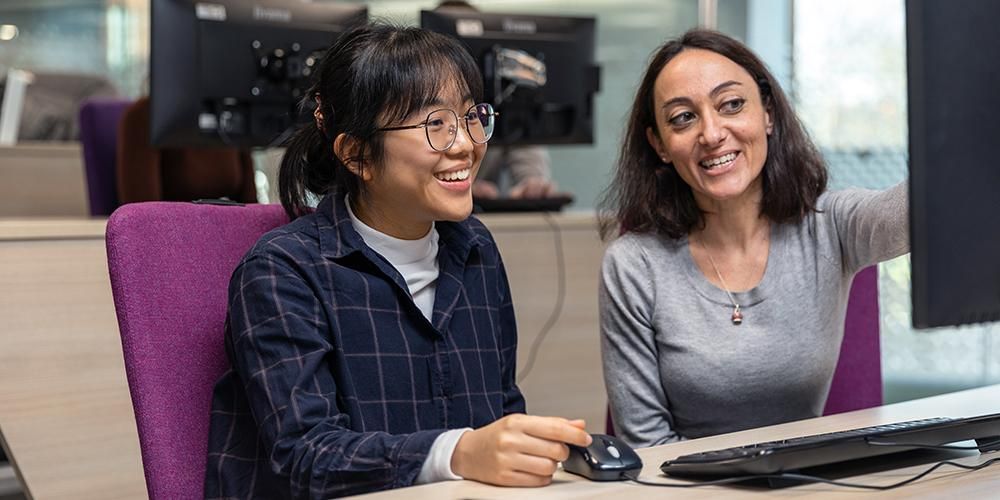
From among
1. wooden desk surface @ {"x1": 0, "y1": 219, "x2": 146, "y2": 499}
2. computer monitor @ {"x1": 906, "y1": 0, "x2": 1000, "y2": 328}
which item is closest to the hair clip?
computer monitor @ {"x1": 906, "y1": 0, "x2": 1000, "y2": 328}

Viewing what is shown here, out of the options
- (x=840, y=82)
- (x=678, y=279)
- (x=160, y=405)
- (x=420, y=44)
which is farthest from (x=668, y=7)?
(x=160, y=405)

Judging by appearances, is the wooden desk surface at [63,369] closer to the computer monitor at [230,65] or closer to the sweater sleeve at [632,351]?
the computer monitor at [230,65]

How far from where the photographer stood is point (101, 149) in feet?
11.0

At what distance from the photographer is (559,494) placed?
1.04 m

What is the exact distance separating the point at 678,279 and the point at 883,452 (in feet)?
2.03

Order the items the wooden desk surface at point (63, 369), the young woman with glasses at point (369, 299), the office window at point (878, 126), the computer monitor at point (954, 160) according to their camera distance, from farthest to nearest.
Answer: the office window at point (878, 126) → the wooden desk surface at point (63, 369) → the young woman with glasses at point (369, 299) → the computer monitor at point (954, 160)

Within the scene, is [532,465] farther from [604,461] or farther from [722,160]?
[722,160]

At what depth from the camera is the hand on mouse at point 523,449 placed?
1.05m

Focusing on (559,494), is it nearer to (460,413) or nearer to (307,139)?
(460,413)

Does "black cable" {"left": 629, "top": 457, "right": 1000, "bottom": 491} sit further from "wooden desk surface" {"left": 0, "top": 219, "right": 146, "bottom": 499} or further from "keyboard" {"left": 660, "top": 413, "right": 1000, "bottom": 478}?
"wooden desk surface" {"left": 0, "top": 219, "right": 146, "bottom": 499}

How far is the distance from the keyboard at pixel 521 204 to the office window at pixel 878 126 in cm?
128

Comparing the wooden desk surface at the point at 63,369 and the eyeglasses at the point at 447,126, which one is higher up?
the eyeglasses at the point at 447,126

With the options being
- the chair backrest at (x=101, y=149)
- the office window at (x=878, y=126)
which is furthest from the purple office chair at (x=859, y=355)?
the office window at (x=878, y=126)

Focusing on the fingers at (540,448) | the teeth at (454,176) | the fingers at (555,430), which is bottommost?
the fingers at (540,448)
